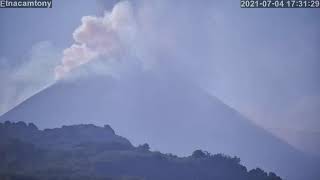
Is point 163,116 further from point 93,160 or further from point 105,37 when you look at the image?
point 105,37

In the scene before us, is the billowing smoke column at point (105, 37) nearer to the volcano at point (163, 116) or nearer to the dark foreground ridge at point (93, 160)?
the volcano at point (163, 116)

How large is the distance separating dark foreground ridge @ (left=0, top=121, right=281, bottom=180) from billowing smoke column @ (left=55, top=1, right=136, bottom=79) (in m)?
0.52

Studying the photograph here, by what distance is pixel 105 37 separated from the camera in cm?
366

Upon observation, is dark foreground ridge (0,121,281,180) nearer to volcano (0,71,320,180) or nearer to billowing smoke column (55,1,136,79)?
→ volcano (0,71,320,180)

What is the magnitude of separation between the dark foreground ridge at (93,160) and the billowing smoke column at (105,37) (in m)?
0.52

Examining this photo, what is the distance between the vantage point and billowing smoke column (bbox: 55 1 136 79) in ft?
11.9

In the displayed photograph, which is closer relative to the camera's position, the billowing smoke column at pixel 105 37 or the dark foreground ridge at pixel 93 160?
the dark foreground ridge at pixel 93 160

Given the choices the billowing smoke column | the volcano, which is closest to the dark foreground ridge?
the volcano

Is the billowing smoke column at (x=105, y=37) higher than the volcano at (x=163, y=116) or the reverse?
higher

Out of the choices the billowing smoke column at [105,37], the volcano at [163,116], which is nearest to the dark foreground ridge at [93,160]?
the volcano at [163,116]

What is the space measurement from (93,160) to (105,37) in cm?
93

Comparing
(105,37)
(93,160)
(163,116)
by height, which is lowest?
(93,160)

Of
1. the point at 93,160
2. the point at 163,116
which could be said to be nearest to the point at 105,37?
the point at 163,116

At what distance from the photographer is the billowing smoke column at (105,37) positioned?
3641mm
